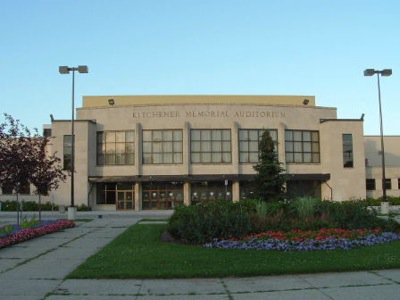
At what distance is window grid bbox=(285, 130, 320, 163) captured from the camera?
184 ft

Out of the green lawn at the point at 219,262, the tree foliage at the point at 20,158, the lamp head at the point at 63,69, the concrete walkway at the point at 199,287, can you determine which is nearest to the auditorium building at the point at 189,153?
the lamp head at the point at 63,69

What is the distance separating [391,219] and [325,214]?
232 centimetres

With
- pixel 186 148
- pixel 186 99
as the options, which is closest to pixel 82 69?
pixel 186 148

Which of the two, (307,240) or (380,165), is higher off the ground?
(380,165)

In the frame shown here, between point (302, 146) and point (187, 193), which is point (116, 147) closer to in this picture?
point (187, 193)

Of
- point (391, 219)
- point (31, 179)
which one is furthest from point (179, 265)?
point (31, 179)

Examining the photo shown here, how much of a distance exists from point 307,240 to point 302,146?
43.5 metres

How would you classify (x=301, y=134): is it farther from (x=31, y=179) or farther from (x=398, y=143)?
(x=31, y=179)

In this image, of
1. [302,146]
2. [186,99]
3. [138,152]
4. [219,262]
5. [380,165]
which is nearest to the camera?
[219,262]

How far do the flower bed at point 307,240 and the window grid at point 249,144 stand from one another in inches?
1533

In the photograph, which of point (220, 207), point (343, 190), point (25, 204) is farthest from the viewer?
point (343, 190)

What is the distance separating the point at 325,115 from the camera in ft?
192

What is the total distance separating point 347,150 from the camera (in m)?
56.9

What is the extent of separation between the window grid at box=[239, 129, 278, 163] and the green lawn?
40.4 m
